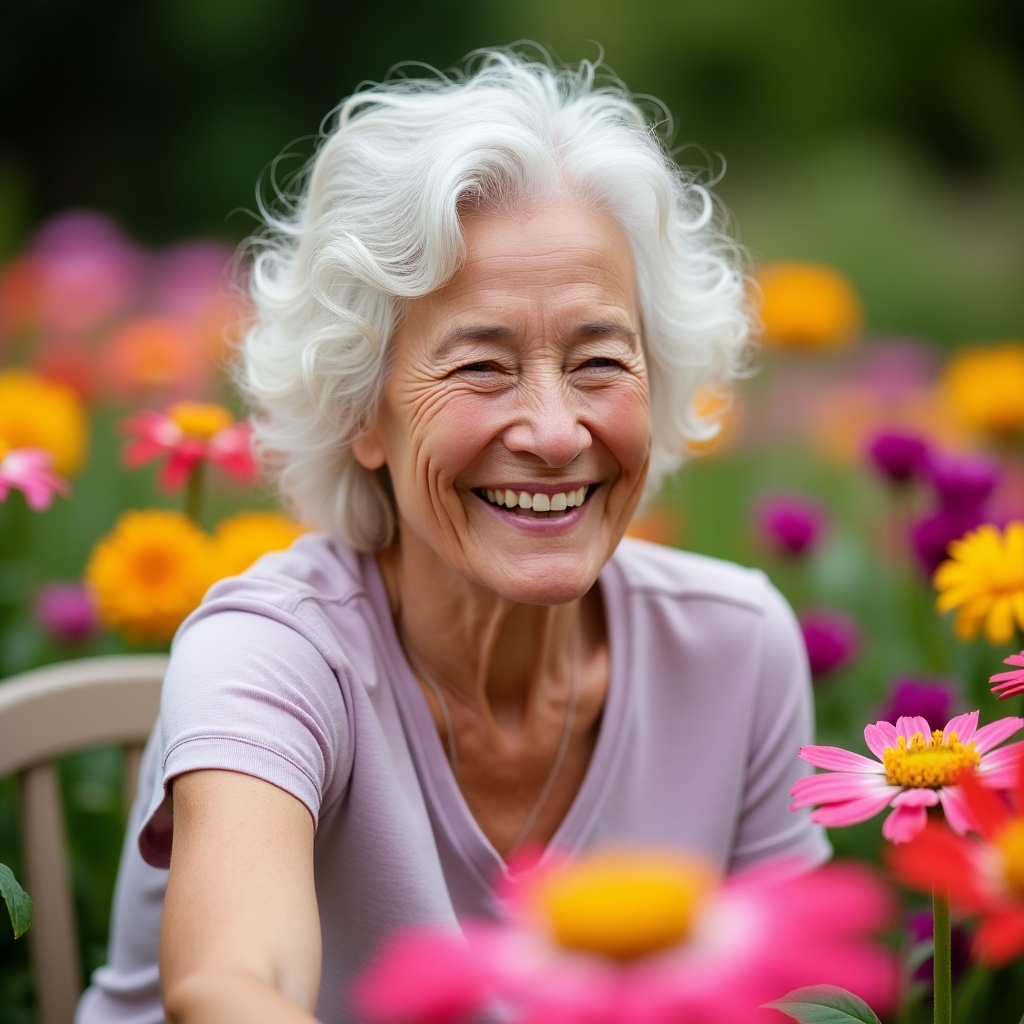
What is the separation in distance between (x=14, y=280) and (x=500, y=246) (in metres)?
2.48

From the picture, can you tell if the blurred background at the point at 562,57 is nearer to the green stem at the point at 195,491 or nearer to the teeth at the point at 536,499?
the green stem at the point at 195,491

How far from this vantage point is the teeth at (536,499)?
153 centimetres

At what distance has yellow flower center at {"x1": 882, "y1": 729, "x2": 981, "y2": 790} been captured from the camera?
0.98 meters

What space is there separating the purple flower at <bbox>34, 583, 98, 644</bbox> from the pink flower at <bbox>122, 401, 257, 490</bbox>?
13.2 inches

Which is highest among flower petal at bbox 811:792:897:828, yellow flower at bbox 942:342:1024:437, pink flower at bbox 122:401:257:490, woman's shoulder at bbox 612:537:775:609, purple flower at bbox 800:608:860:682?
yellow flower at bbox 942:342:1024:437

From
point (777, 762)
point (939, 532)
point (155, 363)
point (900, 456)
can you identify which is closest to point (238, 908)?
point (777, 762)

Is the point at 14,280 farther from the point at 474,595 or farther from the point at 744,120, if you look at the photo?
the point at 744,120

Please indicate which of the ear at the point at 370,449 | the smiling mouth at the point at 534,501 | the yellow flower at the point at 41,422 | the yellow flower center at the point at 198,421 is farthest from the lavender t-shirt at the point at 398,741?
the yellow flower at the point at 41,422

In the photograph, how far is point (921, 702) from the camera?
1705mm

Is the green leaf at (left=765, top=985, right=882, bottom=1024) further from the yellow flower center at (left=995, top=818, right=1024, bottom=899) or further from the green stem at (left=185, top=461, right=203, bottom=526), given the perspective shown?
the green stem at (left=185, top=461, right=203, bottom=526)

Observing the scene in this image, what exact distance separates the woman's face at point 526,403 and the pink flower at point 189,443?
0.47 m

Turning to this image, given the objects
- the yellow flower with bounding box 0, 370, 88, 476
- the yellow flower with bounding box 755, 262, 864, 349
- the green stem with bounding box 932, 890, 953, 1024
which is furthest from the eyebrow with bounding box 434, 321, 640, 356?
the yellow flower with bounding box 755, 262, 864, 349

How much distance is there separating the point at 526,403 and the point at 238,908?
637mm

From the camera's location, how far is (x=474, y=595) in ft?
5.48
